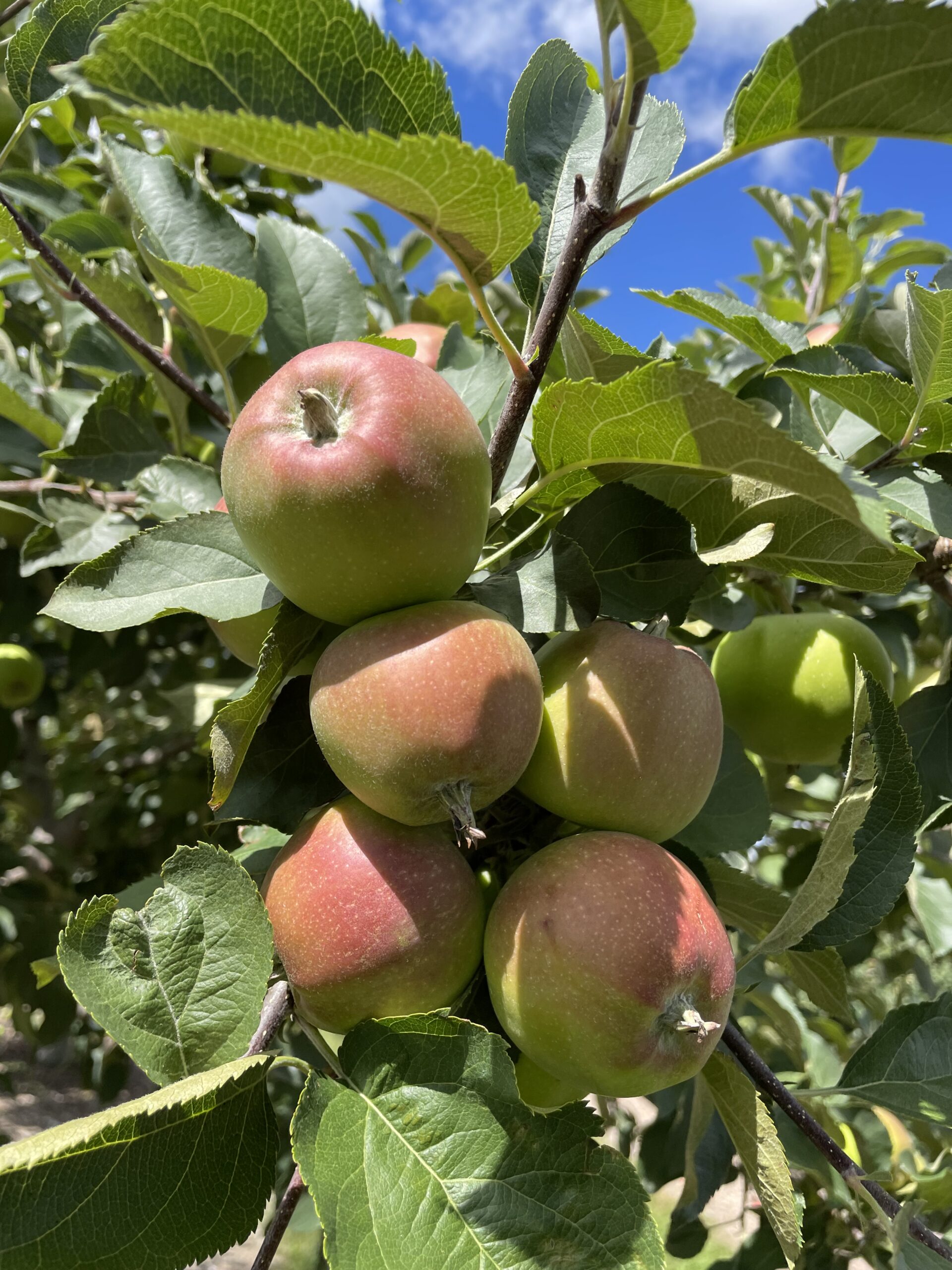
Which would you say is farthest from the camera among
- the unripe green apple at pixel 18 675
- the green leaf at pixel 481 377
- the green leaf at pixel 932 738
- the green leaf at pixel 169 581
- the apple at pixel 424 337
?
the unripe green apple at pixel 18 675

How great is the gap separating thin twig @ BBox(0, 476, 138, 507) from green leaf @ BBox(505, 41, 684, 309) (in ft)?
3.24

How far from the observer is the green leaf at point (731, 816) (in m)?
1.25

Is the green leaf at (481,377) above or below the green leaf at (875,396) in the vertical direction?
above

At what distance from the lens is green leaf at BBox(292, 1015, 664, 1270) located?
777mm

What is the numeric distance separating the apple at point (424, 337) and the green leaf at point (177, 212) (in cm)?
38

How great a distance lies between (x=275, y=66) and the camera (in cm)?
69

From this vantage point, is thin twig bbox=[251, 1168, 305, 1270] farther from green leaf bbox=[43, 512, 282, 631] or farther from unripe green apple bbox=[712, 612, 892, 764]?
unripe green apple bbox=[712, 612, 892, 764]

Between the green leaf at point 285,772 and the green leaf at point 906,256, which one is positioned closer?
the green leaf at point 285,772

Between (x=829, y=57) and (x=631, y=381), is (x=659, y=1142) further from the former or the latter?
(x=829, y=57)

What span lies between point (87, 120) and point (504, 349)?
7.27 feet

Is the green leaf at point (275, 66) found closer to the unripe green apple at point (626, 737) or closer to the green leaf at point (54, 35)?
the unripe green apple at point (626, 737)

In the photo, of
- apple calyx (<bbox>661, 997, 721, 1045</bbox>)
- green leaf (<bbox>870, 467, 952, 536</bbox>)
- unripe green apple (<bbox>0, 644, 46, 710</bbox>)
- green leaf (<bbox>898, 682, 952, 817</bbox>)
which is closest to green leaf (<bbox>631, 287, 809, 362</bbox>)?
green leaf (<bbox>870, 467, 952, 536</bbox>)

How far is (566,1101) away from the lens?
1000mm

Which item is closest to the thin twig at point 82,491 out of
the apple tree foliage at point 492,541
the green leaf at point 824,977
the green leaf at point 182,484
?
the apple tree foliage at point 492,541
